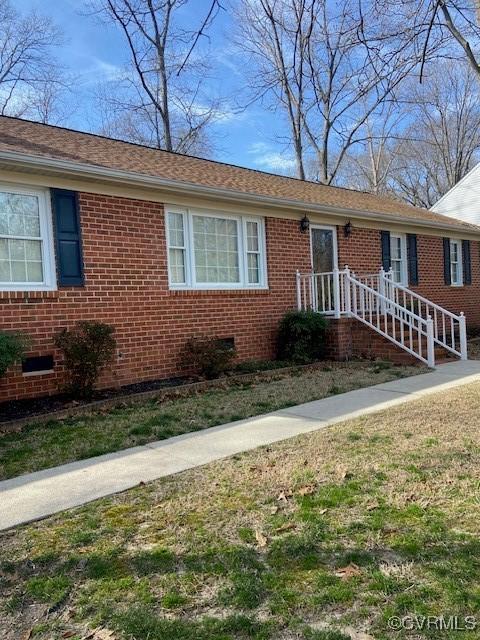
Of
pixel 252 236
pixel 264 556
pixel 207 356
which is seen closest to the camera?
pixel 264 556

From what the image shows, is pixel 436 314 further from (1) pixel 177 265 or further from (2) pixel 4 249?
(2) pixel 4 249

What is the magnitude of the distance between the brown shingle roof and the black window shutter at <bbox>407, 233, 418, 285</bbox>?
2.91ft

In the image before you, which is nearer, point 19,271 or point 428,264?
point 19,271

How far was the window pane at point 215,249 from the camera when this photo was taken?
29.1 ft


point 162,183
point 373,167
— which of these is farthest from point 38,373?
point 373,167

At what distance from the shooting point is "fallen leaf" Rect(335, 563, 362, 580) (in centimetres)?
240

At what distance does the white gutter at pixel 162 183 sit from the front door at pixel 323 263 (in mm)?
586

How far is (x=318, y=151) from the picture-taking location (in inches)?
1003

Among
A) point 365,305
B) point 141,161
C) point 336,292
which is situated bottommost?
point 365,305

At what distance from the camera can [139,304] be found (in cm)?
796

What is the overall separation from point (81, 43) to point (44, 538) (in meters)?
14.0

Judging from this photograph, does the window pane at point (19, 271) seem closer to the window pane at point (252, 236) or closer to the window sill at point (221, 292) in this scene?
the window sill at point (221, 292)

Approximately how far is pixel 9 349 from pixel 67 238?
2154mm

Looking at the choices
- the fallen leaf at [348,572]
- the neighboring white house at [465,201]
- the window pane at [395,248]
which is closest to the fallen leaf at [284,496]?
the fallen leaf at [348,572]
